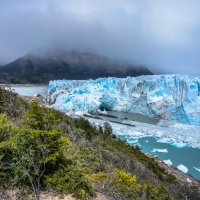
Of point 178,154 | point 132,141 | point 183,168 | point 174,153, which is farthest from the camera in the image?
point 132,141

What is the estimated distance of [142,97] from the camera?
3472 cm

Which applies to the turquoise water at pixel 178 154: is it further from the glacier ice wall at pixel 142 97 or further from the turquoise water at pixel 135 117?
the turquoise water at pixel 135 117

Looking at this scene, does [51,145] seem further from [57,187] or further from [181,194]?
[181,194]

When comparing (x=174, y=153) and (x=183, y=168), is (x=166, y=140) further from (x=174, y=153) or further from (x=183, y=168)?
(x=183, y=168)

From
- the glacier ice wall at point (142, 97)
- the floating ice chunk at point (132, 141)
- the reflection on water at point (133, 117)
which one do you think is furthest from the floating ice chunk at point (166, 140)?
the reflection on water at point (133, 117)

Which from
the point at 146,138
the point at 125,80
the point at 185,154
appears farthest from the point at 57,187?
the point at 125,80

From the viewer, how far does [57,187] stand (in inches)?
174

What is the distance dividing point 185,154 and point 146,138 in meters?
4.54

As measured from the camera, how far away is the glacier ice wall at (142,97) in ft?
104

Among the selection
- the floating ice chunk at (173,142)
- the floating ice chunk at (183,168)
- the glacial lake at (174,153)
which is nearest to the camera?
the floating ice chunk at (183,168)

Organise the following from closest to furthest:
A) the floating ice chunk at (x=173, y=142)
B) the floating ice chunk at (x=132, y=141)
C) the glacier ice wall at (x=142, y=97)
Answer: the floating ice chunk at (x=173, y=142)
the floating ice chunk at (x=132, y=141)
the glacier ice wall at (x=142, y=97)

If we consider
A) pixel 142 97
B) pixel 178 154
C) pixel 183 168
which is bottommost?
pixel 183 168

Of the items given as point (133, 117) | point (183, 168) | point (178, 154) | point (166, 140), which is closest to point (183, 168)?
point (183, 168)

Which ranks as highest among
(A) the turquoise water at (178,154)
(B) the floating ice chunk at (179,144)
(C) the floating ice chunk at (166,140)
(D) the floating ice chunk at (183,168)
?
(C) the floating ice chunk at (166,140)
